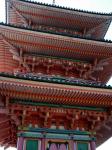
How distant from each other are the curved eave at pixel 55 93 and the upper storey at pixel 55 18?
6741mm

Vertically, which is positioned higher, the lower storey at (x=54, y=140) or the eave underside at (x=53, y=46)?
the eave underside at (x=53, y=46)

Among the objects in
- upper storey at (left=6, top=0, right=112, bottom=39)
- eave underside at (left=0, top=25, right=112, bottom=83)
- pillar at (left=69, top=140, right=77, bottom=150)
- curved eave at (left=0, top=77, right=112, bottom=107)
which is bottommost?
pillar at (left=69, top=140, right=77, bottom=150)

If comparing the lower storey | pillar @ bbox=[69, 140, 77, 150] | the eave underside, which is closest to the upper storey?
the eave underside

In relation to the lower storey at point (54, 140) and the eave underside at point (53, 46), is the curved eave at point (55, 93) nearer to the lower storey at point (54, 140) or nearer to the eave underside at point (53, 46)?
the lower storey at point (54, 140)

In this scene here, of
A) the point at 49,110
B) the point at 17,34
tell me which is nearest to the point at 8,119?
the point at 49,110

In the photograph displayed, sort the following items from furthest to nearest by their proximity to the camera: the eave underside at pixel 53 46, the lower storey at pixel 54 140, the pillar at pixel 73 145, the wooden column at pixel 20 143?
the eave underside at pixel 53 46, the pillar at pixel 73 145, the lower storey at pixel 54 140, the wooden column at pixel 20 143

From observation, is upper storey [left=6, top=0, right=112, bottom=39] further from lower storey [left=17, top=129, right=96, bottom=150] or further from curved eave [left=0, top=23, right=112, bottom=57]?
lower storey [left=17, top=129, right=96, bottom=150]

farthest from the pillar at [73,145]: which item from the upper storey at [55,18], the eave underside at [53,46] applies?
the upper storey at [55,18]

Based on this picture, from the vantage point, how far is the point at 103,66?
16.5m

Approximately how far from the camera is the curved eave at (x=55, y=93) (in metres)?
11.5

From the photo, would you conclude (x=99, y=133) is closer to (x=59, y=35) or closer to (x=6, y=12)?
(x=59, y=35)

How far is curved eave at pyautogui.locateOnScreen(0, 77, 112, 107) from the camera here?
11453mm

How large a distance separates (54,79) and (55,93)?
1.83m

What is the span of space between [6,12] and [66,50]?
5758 millimetres
